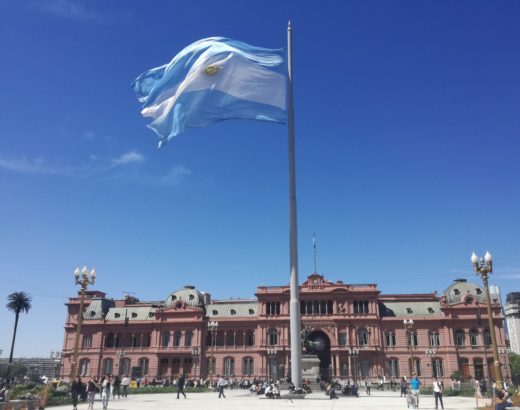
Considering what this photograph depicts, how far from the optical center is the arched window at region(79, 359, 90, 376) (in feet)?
283

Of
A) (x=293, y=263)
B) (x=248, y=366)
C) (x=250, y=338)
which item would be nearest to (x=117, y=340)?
(x=250, y=338)

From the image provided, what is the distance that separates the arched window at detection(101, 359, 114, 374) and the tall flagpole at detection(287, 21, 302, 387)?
69083 mm

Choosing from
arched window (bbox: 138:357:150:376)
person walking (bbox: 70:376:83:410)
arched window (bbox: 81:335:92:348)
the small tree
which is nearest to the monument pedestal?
person walking (bbox: 70:376:83:410)

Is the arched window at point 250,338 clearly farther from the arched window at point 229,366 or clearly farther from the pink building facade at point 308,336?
the arched window at point 229,366

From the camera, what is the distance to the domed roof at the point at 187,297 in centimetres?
8869

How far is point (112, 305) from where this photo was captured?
96125 millimetres

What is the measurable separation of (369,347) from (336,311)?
309 inches

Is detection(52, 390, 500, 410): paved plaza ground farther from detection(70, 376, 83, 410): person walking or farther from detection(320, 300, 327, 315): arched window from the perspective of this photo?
detection(320, 300, 327, 315): arched window

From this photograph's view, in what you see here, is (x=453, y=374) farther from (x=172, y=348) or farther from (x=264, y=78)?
(x=264, y=78)

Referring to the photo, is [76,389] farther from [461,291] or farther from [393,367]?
[461,291]

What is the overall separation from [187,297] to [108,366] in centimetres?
1868

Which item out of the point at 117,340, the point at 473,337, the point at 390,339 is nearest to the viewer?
the point at 473,337

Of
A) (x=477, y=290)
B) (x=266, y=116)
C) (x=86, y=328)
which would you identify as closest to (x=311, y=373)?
(x=266, y=116)

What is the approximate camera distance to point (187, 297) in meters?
89.5
